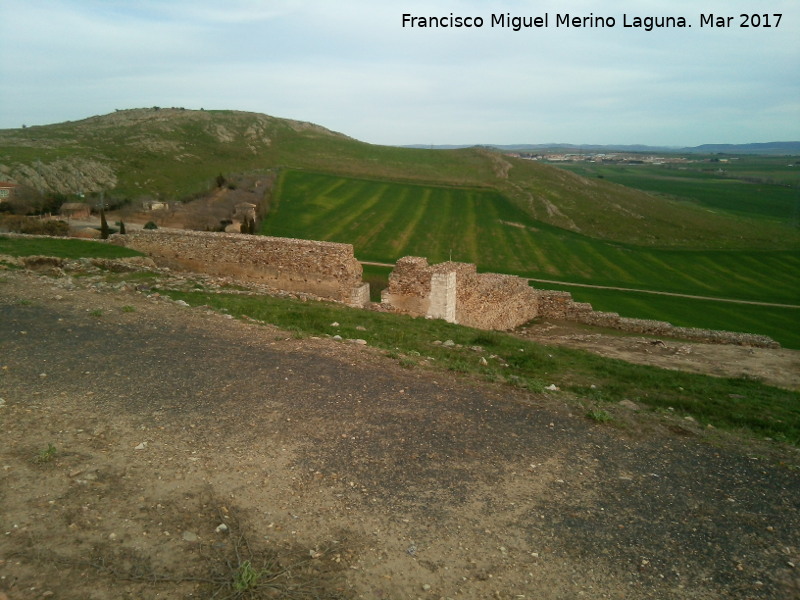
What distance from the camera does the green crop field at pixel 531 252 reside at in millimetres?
34844

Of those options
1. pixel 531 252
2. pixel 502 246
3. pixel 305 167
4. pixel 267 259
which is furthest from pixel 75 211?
pixel 305 167

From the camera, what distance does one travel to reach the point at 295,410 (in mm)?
8172

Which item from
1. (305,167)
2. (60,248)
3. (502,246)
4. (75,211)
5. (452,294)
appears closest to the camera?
(60,248)

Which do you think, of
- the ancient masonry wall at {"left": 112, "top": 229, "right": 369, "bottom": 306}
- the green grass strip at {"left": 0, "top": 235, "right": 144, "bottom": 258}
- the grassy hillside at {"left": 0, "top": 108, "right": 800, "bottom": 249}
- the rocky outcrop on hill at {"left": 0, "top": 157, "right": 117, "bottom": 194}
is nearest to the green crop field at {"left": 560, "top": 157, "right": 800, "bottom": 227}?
the grassy hillside at {"left": 0, "top": 108, "right": 800, "bottom": 249}

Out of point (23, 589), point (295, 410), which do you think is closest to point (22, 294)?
point (295, 410)

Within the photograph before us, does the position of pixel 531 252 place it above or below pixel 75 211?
below

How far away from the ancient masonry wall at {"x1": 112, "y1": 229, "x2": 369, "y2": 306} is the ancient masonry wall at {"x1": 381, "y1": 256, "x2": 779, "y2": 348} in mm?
1709

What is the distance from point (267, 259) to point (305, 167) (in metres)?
69.3

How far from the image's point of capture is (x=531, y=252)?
172ft

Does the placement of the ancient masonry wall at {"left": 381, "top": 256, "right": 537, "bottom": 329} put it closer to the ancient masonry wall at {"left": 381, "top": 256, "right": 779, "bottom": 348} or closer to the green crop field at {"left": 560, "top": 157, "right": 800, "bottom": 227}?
the ancient masonry wall at {"left": 381, "top": 256, "right": 779, "bottom": 348}

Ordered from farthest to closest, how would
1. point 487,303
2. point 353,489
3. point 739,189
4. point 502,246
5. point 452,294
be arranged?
point 739,189 < point 502,246 < point 487,303 < point 452,294 < point 353,489

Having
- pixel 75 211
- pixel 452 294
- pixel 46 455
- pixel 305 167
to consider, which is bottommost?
pixel 452 294

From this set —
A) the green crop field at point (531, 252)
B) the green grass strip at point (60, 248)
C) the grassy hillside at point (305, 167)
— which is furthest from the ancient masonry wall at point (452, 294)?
the grassy hillside at point (305, 167)

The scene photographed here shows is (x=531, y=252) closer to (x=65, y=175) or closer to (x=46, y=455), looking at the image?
(x=46, y=455)
